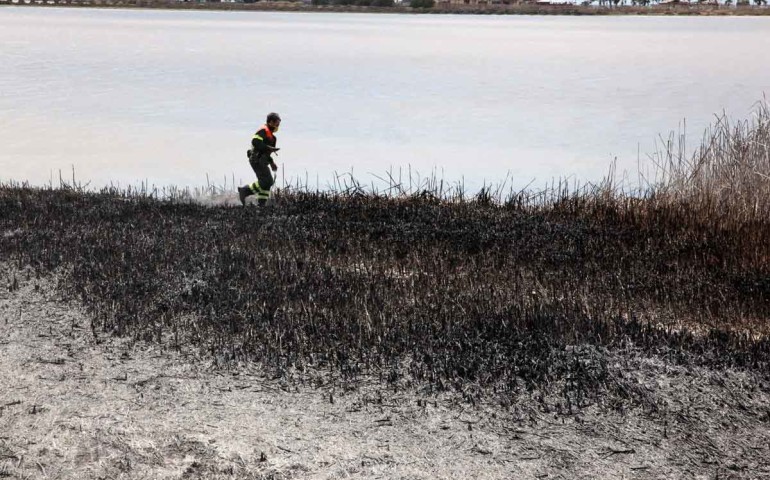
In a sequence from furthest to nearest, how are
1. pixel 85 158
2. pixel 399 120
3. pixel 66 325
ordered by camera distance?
pixel 399 120 → pixel 85 158 → pixel 66 325

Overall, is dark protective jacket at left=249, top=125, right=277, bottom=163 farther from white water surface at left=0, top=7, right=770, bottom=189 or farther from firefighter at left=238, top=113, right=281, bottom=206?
white water surface at left=0, top=7, right=770, bottom=189

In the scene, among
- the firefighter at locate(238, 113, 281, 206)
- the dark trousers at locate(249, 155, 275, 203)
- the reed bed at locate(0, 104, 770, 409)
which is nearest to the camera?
the reed bed at locate(0, 104, 770, 409)

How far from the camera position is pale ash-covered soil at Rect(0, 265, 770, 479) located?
18.7 ft

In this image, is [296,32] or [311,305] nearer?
[311,305]

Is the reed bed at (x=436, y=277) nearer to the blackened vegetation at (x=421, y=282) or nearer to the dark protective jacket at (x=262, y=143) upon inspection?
the blackened vegetation at (x=421, y=282)

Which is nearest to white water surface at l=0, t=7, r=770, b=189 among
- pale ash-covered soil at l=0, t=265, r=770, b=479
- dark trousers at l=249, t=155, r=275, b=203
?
dark trousers at l=249, t=155, r=275, b=203

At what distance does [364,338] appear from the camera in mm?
7617

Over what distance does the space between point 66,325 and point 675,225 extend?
7.86 m

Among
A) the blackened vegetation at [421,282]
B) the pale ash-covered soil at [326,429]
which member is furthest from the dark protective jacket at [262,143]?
the pale ash-covered soil at [326,429]

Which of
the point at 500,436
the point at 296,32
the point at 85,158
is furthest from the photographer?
the point at 296,32

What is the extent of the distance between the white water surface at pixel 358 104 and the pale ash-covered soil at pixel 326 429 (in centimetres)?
828

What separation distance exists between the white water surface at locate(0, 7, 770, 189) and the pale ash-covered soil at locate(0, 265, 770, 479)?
8275 mm

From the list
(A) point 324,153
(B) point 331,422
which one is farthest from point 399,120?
(B) point 331,422

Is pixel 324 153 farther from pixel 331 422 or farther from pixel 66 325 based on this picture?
pixel 331 422
